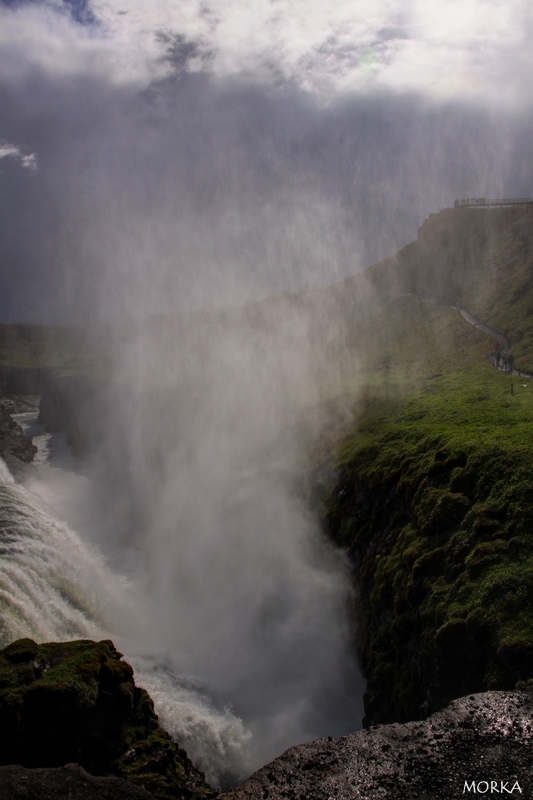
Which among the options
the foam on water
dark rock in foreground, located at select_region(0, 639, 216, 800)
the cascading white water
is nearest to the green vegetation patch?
the cascading white water

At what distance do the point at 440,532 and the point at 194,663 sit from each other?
737 inches

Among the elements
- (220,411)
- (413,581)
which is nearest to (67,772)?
(413,581)

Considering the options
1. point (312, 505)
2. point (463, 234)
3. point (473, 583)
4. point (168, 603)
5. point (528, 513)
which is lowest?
point (168, 603)

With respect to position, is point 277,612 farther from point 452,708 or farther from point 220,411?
point 220,411

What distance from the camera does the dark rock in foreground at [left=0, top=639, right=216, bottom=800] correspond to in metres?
18.3

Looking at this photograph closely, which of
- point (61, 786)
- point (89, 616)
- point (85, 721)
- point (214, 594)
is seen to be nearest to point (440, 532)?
point (85, 721)

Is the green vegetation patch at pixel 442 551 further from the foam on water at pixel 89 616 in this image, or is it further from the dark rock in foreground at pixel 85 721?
the dark rock in foreground at pixel 85 721

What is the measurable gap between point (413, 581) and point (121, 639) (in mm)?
21169

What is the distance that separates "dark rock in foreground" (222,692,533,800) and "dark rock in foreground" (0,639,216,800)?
172 inches

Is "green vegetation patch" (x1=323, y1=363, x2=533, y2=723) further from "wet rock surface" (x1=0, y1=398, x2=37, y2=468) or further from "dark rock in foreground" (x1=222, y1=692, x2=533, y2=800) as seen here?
"wet rock surface" (x1=0, y1=398, x2=37, y2=468)

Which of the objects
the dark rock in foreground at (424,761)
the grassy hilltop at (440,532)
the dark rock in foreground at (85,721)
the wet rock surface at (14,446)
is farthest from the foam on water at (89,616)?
the wet rock surface at (14,446)

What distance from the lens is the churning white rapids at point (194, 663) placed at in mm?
27266

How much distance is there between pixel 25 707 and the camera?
18547 mm

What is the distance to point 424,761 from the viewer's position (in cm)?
1656
